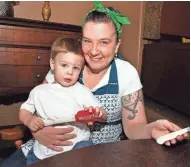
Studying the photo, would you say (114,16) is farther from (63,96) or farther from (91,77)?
(63,96)

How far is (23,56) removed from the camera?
1991 mm

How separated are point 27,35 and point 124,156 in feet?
4.88

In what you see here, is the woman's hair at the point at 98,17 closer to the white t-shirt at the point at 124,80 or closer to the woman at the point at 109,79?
the woman at the point at 109,79

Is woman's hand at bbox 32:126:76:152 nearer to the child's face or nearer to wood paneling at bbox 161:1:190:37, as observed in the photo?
the child's face

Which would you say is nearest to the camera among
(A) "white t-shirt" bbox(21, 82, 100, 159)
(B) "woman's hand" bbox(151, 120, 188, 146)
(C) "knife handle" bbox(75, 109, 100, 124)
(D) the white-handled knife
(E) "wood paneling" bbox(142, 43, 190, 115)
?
(D) the white-handled knife

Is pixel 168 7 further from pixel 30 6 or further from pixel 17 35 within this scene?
pixel 17 35

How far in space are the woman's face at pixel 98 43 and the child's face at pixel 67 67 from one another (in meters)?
0.06

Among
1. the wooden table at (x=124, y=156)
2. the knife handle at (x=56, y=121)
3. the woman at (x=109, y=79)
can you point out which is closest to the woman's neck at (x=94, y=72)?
the woman at (x=109, y=79)

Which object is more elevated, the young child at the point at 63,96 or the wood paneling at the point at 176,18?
the wood paneling at the point at 176,18

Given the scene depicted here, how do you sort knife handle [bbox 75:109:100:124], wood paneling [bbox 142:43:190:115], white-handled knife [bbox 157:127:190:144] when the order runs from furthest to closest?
1. wood paneling [bbox 142:43:190:115]
2. knife handle [bbox 75:109:100:124]
3. white-handled knife [bbox 157:127:190:144]

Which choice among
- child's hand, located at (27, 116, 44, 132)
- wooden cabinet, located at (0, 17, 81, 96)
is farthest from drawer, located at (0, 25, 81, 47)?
child's hand, located at (27, 116, 44, 132)

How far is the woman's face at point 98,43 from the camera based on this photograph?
48.3 inches

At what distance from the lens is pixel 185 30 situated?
2.95 meters

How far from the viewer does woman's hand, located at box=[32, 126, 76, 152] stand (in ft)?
3.65
